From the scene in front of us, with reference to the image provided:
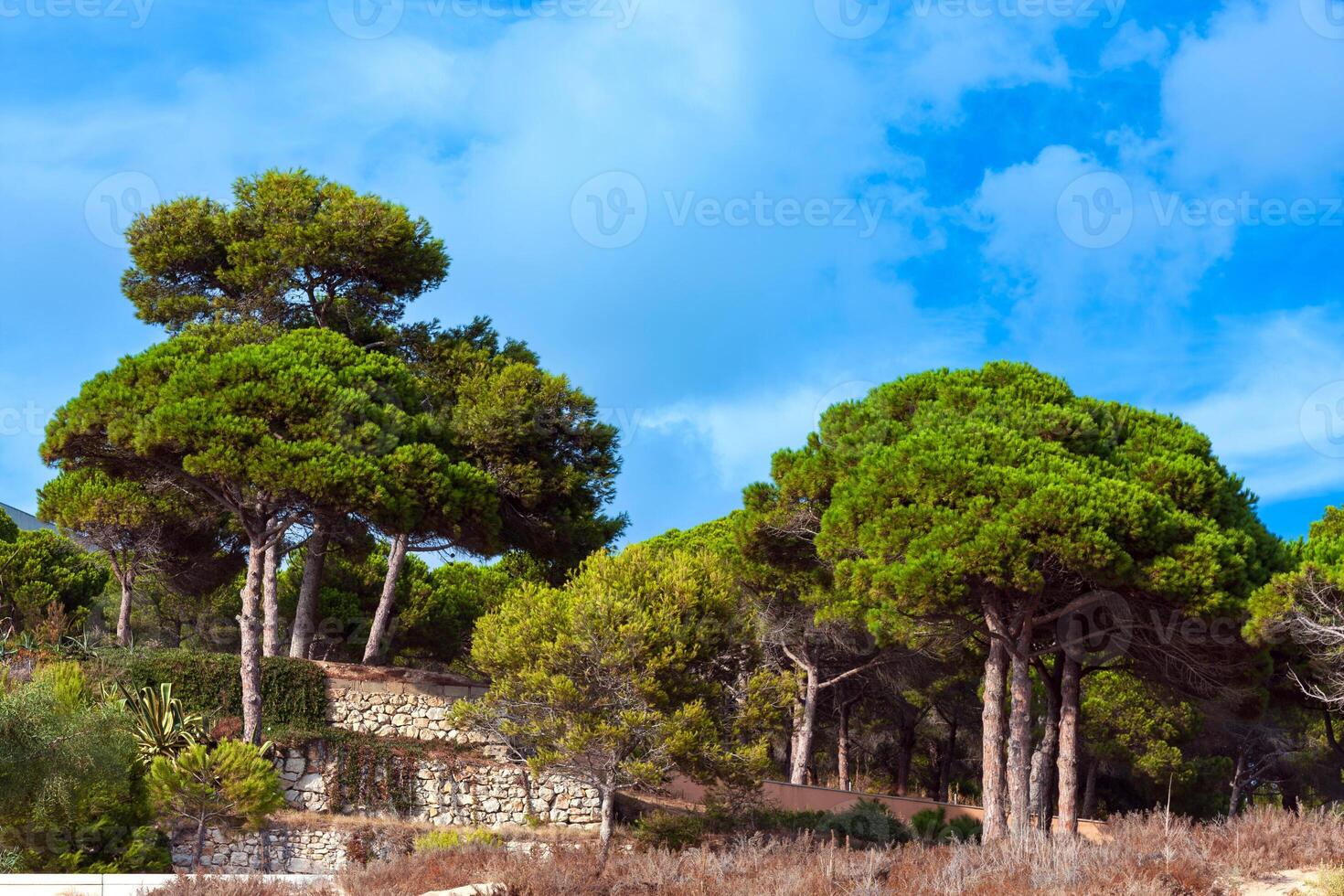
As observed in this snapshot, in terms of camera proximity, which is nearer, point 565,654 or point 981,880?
point 981,880

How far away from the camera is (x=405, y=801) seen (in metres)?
22.9

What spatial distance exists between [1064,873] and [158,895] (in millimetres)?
9004

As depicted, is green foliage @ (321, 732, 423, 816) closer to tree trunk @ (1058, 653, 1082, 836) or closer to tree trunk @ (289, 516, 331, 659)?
tree trunk @ (289, 516, 331, 659)

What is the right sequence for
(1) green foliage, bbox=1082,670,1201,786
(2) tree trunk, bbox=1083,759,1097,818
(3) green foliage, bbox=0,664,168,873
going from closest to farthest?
(3) green foliage, bbox=0,664,168,873, (1) green foliage, bbox=1082,670,1201,786, (2) tree trunk, bbox=1083,759,1097,818

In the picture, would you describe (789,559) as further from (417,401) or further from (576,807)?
(417,401)

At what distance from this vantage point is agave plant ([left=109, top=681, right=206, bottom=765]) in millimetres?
19188

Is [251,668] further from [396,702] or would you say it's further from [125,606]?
[125,606]

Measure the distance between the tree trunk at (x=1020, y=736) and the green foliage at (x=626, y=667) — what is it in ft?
14.6

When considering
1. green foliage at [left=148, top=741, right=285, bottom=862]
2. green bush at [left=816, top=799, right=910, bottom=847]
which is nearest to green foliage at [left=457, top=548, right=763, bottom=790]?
green bush at [left=816, top=799, right=910, bottom=847]

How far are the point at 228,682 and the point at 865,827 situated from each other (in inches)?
528

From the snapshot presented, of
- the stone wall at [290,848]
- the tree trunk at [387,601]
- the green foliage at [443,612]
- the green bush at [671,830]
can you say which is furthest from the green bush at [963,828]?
the green foliage at [443,612]

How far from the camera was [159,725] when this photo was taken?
64.3ft

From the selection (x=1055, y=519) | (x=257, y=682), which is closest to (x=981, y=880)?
(x=1055, y=519)

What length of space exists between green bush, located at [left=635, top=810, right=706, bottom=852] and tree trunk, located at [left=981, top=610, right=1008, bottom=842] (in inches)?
199
